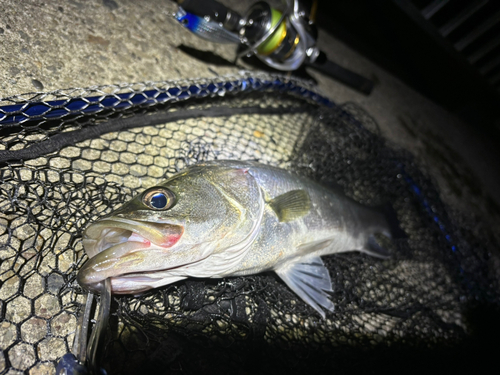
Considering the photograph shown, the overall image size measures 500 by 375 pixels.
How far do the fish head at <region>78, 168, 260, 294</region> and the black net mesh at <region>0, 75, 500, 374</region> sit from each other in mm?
273

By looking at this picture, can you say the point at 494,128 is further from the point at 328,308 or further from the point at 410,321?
the point at 328,308

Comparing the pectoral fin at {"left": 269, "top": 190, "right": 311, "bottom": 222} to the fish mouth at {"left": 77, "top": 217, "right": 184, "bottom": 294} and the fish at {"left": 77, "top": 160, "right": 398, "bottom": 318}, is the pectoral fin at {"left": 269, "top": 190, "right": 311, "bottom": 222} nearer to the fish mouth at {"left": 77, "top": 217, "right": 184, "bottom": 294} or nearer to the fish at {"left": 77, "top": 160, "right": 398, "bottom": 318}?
the fish at {"left": 77, "top": 160, "right": 398, "bottom": 318}

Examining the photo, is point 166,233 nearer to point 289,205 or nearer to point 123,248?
point 123,248

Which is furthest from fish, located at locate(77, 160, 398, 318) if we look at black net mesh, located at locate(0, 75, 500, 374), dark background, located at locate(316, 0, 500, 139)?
dark background, located at locate(316, 0, 500, 139)

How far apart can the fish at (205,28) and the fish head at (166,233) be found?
1.60 meters

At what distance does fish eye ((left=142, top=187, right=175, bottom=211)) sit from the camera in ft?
4.29

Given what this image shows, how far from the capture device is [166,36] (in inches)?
115

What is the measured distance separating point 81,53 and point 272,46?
1815 millimetres

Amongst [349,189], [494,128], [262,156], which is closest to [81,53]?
[262,156]

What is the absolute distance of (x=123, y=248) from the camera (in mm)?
Answer: 1134

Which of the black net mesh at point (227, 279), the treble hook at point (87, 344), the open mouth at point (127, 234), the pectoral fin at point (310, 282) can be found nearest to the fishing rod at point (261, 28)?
the black net mesh at point (227, 279)

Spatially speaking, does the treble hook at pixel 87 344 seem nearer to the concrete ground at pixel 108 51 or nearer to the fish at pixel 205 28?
the concrete ground at pixel 108 51

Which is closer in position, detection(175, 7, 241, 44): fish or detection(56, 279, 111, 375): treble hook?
detection(56, 279, 111, 375): treble hook

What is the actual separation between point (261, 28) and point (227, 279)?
2.48 m
